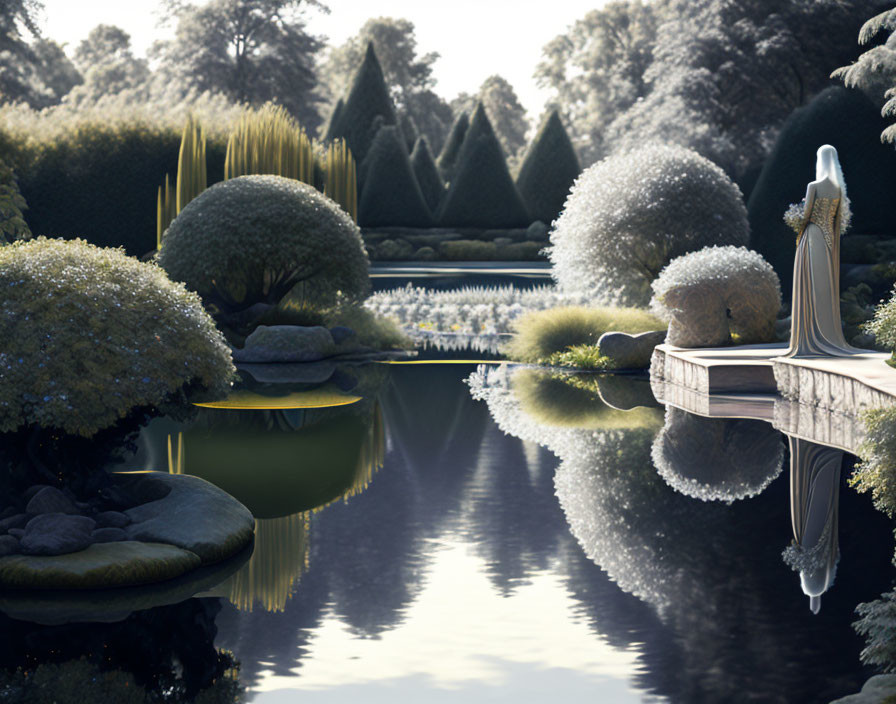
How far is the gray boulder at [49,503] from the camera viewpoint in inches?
253

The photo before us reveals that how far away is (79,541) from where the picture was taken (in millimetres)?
5988

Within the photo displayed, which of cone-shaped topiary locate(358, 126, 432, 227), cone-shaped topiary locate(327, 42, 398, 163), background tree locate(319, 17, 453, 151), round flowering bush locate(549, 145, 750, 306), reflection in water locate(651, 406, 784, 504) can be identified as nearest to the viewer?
reflection in water locate(651, 406, 784, 504)

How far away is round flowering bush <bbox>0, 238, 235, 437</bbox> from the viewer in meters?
6.36

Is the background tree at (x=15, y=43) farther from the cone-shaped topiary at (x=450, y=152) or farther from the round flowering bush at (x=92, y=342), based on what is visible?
the round flowering bush at (x=92, y=342)

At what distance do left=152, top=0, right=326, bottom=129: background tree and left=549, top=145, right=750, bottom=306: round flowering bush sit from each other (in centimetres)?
3574

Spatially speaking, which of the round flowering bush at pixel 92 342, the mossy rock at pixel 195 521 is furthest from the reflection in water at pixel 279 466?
the round flowering bush at pixel 92 342

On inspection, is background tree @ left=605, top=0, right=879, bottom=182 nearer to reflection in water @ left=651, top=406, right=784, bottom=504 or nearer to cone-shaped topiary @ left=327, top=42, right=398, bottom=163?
cone-shaped topiary @ left=327, top=42, right=398, bottom=163

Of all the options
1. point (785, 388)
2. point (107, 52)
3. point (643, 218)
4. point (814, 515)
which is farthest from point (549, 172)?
point (107, 52)

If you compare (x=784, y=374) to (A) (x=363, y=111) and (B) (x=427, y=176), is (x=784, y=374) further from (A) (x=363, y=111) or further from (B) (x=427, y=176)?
(B) (x=427, y=176)

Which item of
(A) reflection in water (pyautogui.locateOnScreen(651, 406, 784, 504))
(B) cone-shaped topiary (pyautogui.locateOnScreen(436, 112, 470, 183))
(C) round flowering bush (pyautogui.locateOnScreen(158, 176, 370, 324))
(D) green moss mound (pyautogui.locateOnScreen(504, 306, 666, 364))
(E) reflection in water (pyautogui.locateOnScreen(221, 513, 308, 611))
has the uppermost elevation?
(B) cone-shaped topiary (pyautogui.locateOnScreen(436, 112, 470, 183))

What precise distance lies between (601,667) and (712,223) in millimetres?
14229

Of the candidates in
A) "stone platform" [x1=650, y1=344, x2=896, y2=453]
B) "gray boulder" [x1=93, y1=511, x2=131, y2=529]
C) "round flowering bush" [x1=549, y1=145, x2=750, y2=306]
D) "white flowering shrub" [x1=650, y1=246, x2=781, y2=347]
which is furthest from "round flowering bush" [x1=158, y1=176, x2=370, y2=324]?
"gray boulder" [x1=93, y1=511, x2=131, y2=529]

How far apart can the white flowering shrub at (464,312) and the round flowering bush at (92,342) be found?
41.2ft

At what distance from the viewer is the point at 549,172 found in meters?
39.5
